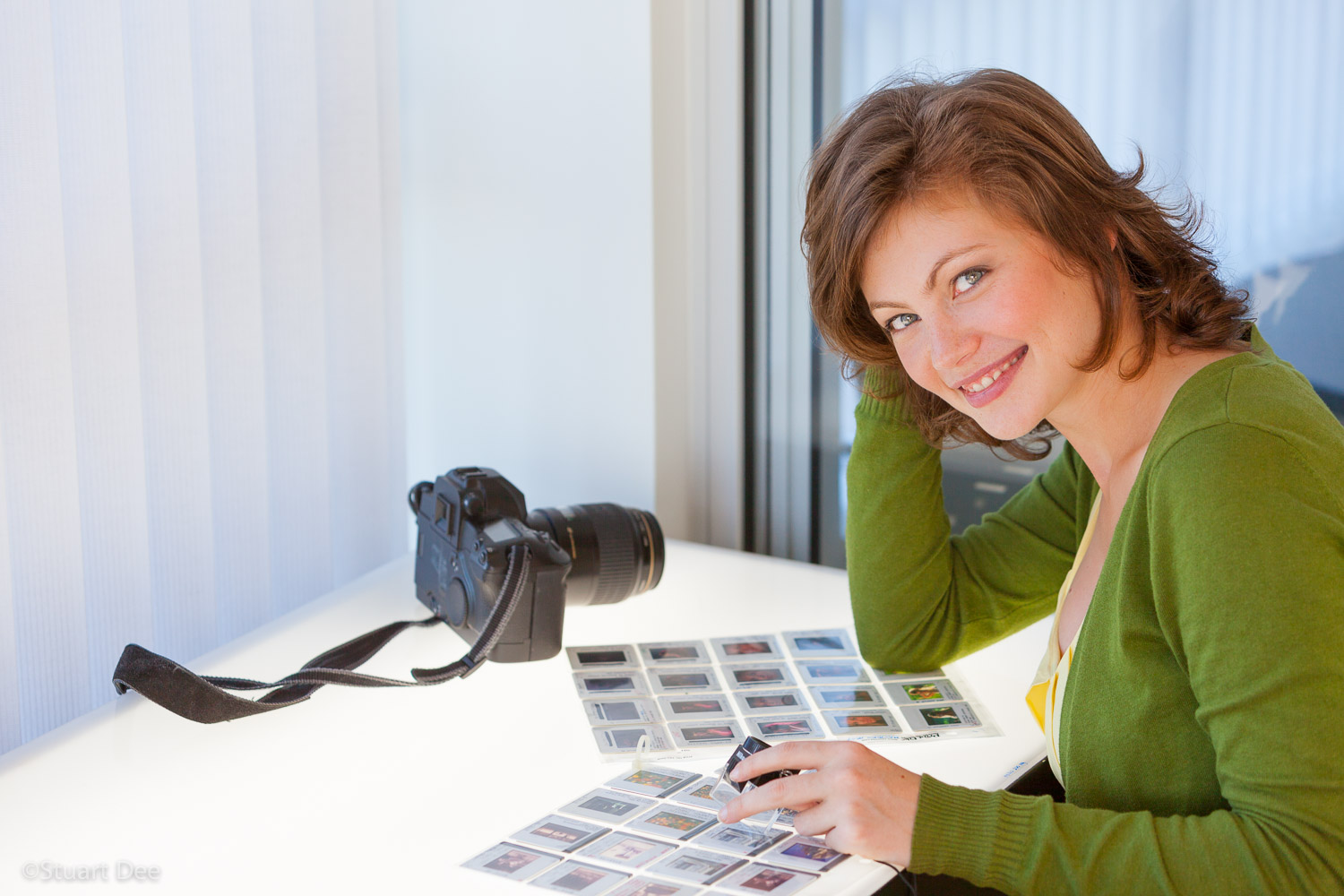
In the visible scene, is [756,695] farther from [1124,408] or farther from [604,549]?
[1124,408]

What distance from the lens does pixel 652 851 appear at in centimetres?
82

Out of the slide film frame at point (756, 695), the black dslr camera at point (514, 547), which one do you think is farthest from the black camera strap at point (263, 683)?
the slide film frame at point (756, 695)

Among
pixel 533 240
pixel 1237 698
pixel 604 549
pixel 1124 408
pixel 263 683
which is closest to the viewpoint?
pixel 1237 698

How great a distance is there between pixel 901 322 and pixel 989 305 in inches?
4.1

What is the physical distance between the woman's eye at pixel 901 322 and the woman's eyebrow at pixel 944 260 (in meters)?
0.06

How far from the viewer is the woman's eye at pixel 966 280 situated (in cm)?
86

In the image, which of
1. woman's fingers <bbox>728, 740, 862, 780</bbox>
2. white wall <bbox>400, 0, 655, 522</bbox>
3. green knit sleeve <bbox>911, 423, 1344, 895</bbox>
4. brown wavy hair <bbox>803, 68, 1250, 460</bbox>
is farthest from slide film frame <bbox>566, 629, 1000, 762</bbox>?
white wall <bbox>400, 0, 655, 522</bbox>

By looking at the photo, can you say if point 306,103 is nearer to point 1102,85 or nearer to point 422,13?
point 422,13

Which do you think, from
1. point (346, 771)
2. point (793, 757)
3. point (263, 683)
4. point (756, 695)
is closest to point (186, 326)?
point (263, 683)

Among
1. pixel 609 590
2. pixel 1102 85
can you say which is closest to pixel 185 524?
pixel 609 590

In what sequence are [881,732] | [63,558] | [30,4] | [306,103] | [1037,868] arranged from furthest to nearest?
[306,103]
[63,558]
[30,4]
[881,732]
[1037,868]

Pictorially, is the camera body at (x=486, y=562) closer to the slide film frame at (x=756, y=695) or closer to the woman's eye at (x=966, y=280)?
the slide film frame at (x=756, y=695)

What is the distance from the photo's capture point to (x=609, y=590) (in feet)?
4.24

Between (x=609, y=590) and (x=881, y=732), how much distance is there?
38 centimetres
